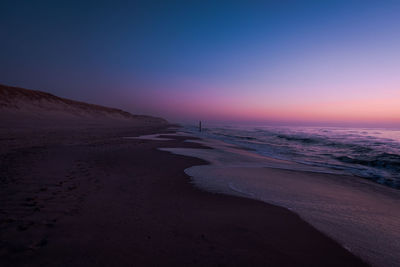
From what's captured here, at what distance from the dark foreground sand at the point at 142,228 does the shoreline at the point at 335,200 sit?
0.40 m

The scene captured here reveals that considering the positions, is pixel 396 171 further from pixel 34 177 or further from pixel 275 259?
pixel 34 177

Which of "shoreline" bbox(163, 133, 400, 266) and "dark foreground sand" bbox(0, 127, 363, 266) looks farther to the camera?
"shoreline" bbox(163, 133, 400, 266)

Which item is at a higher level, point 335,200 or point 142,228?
point 142,228

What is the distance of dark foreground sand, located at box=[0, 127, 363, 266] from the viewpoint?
2.24m

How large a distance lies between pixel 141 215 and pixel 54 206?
1695 millimetres

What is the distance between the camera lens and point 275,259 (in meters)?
2.32

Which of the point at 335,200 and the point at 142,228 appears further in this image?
the point at 335,200

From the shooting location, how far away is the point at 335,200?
4586mm

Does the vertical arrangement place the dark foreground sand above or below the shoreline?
above

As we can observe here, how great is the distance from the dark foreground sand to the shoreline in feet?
1.30

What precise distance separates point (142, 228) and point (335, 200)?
4.70m

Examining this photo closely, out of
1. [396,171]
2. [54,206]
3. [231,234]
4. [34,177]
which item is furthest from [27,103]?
[396,171]

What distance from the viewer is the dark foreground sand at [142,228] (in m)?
2.24

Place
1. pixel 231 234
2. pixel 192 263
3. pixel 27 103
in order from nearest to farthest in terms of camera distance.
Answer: pixel 192 263
pixel 231 234
pixel 27 103
